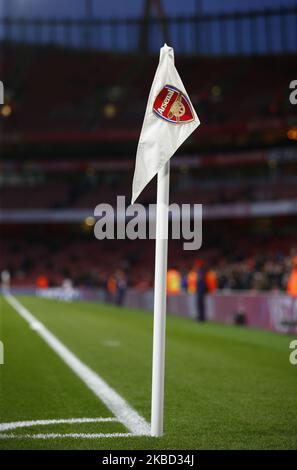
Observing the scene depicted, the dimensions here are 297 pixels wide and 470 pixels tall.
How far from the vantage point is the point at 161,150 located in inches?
201

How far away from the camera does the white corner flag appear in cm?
502

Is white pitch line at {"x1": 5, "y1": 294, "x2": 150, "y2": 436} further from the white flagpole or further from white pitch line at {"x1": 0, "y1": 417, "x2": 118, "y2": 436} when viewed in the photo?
the white flagpole

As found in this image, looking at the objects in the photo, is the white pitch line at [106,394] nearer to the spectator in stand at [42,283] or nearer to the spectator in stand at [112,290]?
the spectator in stand at [112,290]

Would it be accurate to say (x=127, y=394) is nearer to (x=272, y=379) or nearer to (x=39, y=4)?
(x=272, y=379)

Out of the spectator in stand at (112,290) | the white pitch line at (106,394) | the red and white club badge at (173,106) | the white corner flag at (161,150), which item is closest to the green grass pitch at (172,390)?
the white pitch line at (106,394)

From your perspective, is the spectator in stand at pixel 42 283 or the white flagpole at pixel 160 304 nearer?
the white flagpole at pixel 160 304

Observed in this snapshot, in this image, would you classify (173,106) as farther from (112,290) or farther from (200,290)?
(112,290)

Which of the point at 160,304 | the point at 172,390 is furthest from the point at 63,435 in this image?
the point at 172,390

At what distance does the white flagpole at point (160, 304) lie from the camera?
16.4ft

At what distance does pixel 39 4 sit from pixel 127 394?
7100 centimetres

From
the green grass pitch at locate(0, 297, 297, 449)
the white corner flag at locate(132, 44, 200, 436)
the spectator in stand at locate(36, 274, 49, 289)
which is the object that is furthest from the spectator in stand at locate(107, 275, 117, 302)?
the white corner flag at locate(132, 44, 200, 436)

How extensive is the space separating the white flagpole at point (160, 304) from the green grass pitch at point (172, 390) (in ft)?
0.95
